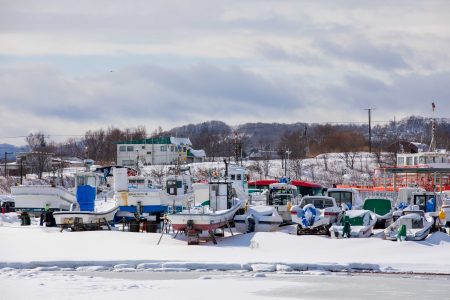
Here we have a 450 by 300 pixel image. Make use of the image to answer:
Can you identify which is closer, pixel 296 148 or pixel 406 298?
pixel 406 298

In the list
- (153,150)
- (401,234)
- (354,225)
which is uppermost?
(153,150)

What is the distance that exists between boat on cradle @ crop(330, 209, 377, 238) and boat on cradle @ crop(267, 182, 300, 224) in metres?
5.66

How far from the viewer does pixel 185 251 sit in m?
30.8

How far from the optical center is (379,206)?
40.7 meters

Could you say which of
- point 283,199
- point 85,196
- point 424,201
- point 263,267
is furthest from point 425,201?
A: point 263,267

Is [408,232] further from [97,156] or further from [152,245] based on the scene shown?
[97,156]

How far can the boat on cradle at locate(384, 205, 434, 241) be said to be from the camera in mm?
32562

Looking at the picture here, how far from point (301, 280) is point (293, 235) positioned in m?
9.75

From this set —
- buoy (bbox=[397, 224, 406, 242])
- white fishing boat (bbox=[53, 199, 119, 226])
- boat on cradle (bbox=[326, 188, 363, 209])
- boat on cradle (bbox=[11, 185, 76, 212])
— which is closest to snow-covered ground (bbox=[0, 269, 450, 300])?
buoy (bbox=[397, 224, 406, 242])

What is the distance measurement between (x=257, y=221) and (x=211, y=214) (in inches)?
146

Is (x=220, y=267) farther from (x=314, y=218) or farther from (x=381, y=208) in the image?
(x=381, y=208)

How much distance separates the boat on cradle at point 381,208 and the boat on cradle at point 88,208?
12113mm

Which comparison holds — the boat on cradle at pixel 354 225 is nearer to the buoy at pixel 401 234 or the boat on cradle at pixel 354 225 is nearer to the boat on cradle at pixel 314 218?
the boat on cradle at pixel 314 218

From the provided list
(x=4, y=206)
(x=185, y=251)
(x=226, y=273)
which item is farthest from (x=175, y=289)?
(x=4, y=206)
